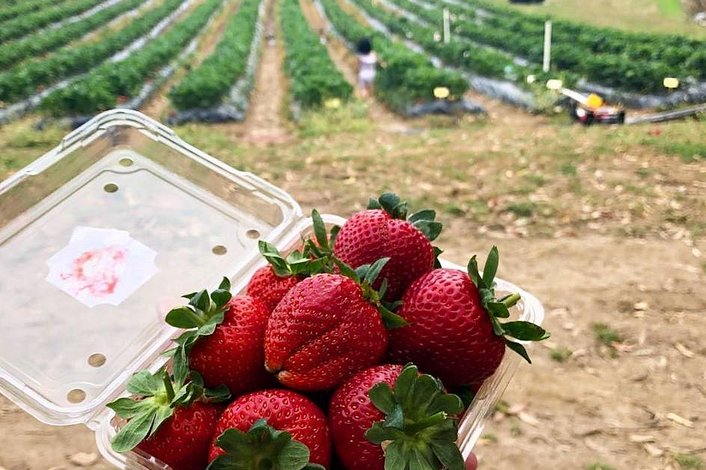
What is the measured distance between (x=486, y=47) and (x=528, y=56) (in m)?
0.29

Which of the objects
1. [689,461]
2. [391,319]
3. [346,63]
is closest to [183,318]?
[391,319]

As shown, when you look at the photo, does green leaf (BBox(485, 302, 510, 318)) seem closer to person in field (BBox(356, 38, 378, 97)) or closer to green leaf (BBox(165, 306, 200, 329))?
green leaf (BBox(165, 306, 200, 329))

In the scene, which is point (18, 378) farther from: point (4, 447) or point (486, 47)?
point (486, 47)

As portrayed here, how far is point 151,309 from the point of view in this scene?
119 centimetres

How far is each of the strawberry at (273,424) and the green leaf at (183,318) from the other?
106mm

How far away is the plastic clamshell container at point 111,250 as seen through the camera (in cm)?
104

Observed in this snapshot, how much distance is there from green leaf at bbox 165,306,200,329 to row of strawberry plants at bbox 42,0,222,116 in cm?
291

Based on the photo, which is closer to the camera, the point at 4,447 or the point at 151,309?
the point at 151,309

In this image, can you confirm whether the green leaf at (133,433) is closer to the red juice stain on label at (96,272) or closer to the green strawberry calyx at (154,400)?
the green strawberry calyx at (154,400)

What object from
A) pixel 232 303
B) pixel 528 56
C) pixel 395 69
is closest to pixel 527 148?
pixel 395 69

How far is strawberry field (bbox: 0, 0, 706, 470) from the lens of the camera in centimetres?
78

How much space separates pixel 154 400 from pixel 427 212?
43cm

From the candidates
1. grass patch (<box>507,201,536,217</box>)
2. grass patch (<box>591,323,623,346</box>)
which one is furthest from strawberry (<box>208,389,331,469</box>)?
grass patch (<box>507,201,536,217</box>)

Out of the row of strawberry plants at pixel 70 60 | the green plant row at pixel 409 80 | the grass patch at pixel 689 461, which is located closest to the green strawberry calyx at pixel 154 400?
the grass patch at pixel 689 461
